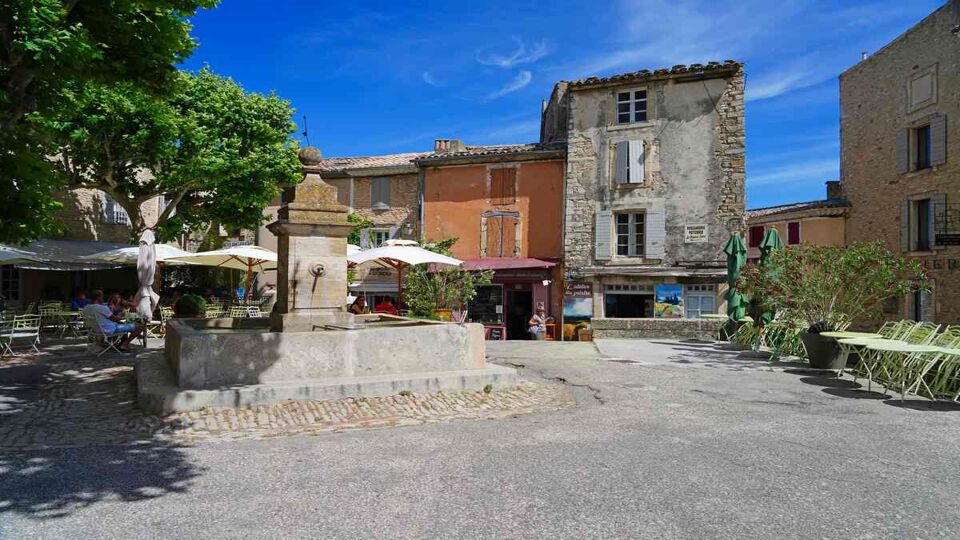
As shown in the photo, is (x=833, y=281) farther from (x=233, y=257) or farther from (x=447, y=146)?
(x=447, y=146)

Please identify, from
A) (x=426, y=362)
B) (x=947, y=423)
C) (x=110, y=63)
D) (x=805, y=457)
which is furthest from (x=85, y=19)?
(x=947, y=423)

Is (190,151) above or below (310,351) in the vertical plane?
above

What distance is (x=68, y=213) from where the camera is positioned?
20969mm

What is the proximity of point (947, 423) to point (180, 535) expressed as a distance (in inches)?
278

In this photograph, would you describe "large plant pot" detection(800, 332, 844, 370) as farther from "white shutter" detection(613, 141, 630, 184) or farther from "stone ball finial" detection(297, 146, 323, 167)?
"white shutter" detection(613, 141, 630, 184)

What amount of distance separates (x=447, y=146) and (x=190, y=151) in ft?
37.9

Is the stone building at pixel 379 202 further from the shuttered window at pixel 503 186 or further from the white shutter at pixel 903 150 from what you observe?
the white shutter at pixel 903 150

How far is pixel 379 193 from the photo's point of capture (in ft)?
83.6

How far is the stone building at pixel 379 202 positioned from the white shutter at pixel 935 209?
64.3 ft

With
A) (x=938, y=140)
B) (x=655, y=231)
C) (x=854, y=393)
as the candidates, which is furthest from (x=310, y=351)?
(x=938, y=140)

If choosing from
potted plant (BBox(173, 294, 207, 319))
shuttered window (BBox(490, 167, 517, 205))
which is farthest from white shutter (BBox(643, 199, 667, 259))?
potted plant (BBox(173, 294, 207, 319))

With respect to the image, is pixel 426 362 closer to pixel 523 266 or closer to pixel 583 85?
pixel 523 266

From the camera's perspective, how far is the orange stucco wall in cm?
2302

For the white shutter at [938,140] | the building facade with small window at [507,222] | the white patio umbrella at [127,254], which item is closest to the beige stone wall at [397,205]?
the building facade with small window at [507,222]
